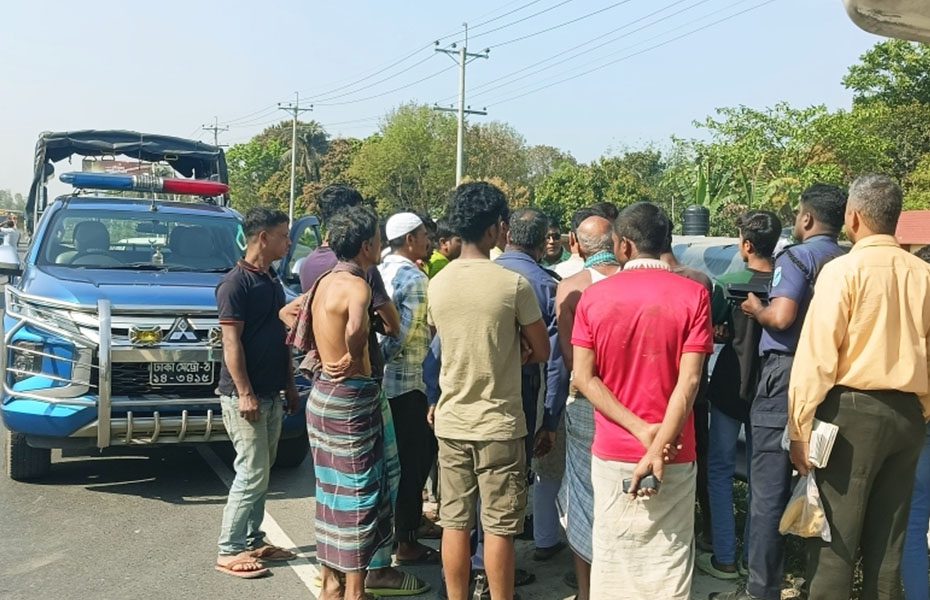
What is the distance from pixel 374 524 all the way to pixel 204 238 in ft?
12.7

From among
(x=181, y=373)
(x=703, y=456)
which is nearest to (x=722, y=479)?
(x=703, y=456)

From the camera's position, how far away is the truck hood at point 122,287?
19.5 ft

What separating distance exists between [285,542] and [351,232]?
2183 millimetres

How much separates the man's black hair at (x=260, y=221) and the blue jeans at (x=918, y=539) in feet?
11.4

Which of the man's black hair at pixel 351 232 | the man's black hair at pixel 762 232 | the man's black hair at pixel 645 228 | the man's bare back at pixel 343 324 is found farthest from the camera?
the man's black hair at pixel 762 232

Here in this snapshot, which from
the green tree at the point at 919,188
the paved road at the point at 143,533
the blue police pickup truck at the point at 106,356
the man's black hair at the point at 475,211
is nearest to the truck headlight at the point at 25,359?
the blue police pickup truck at the point at 106,356

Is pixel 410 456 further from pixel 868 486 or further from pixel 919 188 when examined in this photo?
pixel 919 188

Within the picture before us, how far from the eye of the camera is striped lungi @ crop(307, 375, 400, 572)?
14.0ft

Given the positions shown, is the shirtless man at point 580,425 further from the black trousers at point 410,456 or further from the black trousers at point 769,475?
the black trousers at point 410,456

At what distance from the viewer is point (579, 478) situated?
4.04 metres

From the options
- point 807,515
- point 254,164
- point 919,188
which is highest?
point 254,164

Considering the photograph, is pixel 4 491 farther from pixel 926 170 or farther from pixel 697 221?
pixel 926 170

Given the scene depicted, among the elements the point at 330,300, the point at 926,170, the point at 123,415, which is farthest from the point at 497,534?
the point at 926,170

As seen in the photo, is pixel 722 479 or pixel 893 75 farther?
pixel 893 75
